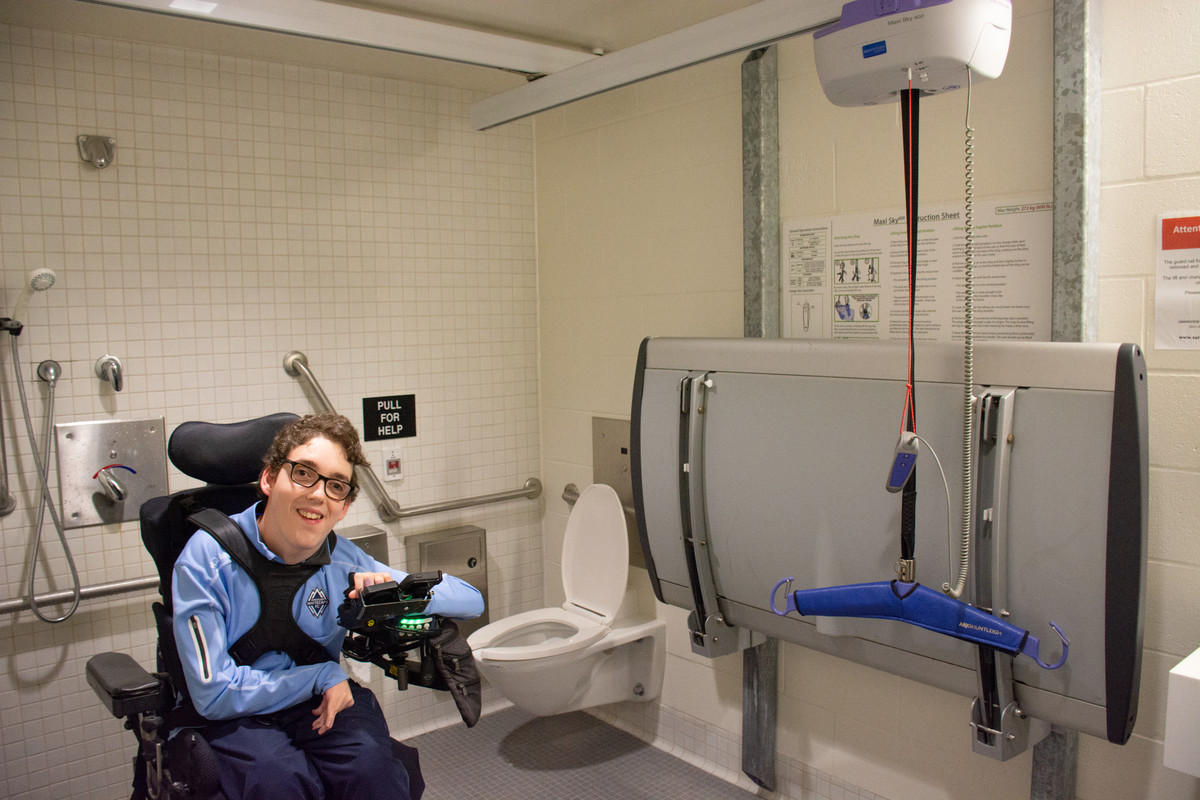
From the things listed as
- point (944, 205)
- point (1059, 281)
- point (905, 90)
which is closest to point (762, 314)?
point (944, 205)

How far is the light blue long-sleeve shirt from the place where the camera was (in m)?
1.90

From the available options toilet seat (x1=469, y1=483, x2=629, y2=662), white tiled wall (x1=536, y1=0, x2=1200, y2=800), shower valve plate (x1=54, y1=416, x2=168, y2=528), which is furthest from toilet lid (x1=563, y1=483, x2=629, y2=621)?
shower valve plate (x1=54, y1=416, x2=168, y2=528)

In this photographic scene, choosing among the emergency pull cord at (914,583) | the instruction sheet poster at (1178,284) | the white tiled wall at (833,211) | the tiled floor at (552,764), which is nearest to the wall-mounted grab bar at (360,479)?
the white tiled wall at (833,211)

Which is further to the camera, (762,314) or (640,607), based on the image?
(640,607)

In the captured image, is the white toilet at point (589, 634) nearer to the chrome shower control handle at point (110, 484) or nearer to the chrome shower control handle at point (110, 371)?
the chrome shower control handle at point (110, 484)

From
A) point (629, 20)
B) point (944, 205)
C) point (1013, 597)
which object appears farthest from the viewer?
point (629, 20)

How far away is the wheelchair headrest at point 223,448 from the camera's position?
2.13m

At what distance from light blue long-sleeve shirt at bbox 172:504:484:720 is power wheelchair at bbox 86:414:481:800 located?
2.5 inches

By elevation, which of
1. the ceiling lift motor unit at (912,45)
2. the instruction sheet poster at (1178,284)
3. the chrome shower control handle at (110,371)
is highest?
the ceiling lift motor unit at (912,45)

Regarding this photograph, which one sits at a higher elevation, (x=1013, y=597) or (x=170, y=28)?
(x=170, y=28)

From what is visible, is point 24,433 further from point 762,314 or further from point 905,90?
point 905,90

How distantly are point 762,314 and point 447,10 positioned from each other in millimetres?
1338

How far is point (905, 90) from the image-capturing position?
1.69 meters

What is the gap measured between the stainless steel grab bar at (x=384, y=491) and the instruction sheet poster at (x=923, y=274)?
1452 mm
